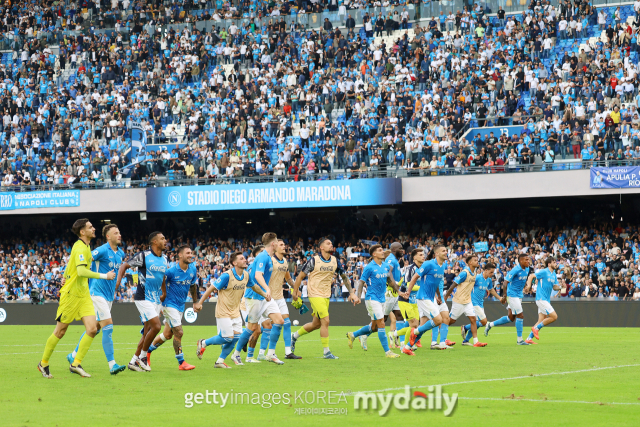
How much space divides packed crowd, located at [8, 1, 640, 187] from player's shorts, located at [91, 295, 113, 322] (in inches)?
906

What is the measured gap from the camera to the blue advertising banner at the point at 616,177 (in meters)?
31.0

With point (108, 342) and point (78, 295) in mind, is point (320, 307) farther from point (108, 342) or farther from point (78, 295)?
point (78, 295)

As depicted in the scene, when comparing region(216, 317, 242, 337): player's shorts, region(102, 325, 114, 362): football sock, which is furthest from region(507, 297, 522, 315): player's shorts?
region(102, 325, 114, 362): football sock

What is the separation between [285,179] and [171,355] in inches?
782

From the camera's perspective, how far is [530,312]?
27953 millimetres

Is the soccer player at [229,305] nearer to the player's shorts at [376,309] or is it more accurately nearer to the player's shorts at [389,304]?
the player's shorts at [376,309]

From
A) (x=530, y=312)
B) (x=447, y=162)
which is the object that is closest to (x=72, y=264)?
(x=530, y=312)

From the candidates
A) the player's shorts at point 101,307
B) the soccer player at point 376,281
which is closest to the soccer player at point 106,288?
the player's shorts at point 101,307

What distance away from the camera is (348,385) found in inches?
451

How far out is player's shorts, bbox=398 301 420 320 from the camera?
18.5 meters

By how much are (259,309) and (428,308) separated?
400 cm

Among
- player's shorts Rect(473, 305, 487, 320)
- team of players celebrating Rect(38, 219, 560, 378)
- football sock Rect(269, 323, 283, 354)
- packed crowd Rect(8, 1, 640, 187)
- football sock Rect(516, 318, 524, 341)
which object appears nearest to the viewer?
team of players celebrating Rect(38, 219, 560, 378)

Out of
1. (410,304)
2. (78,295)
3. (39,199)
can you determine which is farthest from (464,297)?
(39,199)

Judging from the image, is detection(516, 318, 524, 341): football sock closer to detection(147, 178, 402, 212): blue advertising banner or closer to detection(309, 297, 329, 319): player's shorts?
detection(309, 297, 329, 319): player's shorts
